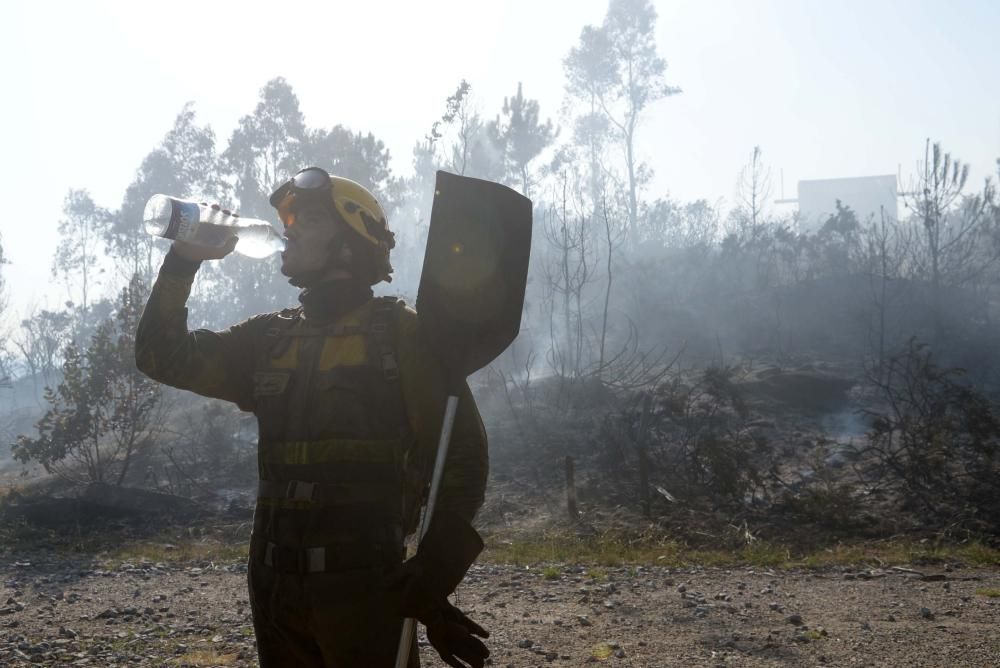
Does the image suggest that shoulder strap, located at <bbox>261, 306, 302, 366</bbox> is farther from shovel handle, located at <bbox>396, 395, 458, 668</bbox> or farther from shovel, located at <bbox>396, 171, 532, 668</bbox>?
shovel handle, located at <bbox>396, 395, 458, 668</bbox>

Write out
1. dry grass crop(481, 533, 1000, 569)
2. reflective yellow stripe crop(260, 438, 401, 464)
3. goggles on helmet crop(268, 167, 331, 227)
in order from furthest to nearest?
dry grass crop(481, 533, 1000, 569)
goggles on helmet crop(268, 167, 331, 227)
reflective yellow stripe crop(260, 438, 401, 464)

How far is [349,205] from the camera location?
2.50 metres

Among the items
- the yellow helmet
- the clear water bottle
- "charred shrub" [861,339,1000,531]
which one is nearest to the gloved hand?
the yellow helmet

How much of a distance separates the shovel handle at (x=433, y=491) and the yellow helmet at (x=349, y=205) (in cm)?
60

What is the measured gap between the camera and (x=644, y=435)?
12.6 metres

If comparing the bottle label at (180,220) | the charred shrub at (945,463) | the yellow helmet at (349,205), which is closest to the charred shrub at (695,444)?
the charred shrub at (945,463)

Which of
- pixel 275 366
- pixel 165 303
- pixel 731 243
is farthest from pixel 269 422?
pixel 731 243

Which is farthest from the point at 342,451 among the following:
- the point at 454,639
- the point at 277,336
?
the point at 454,639

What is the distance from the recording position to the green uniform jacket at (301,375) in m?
2.21

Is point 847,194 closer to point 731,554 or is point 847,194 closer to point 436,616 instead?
point 731,554

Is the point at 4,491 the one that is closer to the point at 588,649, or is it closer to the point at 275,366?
the point at 588,649

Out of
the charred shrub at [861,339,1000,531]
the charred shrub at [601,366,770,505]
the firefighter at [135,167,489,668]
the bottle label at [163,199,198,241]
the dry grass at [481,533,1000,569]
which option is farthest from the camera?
the charred shrub at [601,366,770,505]

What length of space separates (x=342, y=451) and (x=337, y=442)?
3cm

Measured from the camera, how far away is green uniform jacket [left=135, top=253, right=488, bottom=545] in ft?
7.26
